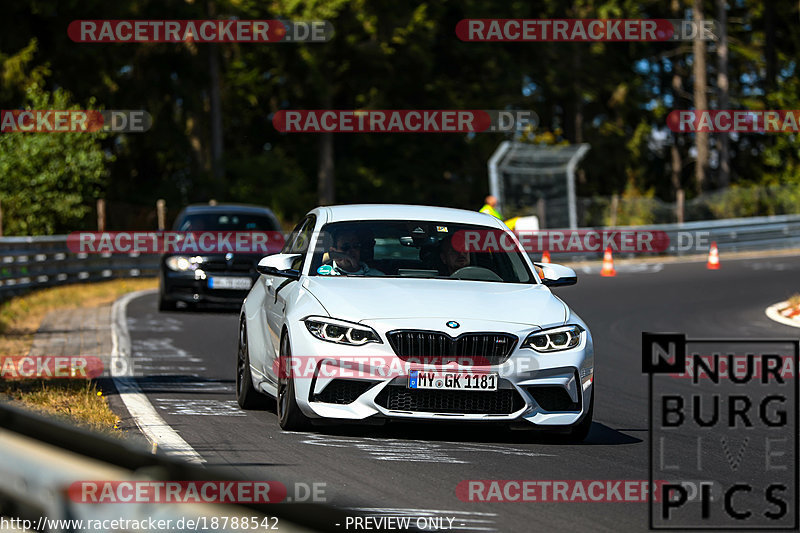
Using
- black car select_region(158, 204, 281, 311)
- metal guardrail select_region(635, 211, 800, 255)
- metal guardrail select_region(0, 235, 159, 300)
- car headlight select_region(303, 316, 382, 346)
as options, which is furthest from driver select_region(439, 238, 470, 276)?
metal guardrail select_region(635, 211, 800, 255)

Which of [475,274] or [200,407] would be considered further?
A: [200,407]

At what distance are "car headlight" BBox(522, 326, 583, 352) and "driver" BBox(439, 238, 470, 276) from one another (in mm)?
1287

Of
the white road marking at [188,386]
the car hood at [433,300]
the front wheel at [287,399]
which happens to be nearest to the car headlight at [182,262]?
the white road marking at [188,386]

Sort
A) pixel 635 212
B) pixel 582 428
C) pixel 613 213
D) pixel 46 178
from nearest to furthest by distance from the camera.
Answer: pixel 582 428, pixel 46 178, pixel 613 213, pixel 635 212

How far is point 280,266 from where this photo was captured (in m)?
10.4

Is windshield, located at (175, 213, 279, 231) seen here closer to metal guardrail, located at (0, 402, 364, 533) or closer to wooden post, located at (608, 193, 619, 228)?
metal guardrail, located at (0, 402, 364, 533)

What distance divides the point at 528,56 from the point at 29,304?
46.1 metres

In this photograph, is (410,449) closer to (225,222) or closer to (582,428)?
(582,428)

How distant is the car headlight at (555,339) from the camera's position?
9.31m

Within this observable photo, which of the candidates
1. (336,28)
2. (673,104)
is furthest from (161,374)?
(673,104)

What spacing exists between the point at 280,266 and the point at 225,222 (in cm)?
1280

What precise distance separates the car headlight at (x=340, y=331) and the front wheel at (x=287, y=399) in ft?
0.78

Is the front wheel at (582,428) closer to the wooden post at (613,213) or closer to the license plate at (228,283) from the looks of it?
the license plate at (228,283)

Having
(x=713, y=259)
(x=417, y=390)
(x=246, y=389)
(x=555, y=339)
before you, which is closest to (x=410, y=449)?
(x=417, y=390)
